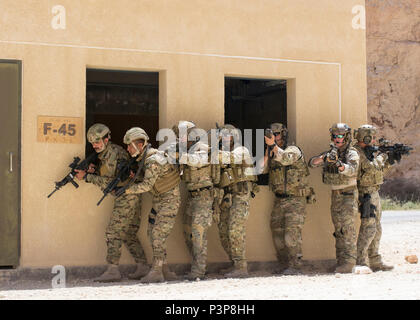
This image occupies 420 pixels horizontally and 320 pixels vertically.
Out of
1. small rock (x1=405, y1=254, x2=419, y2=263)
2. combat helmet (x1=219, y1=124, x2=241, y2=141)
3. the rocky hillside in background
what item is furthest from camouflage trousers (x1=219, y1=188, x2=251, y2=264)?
the rocky hillside in background

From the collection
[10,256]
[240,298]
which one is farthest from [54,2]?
[240,298]

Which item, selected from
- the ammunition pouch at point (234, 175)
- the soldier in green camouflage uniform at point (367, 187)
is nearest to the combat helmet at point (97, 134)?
the ammunition pouch at point (234, 175)

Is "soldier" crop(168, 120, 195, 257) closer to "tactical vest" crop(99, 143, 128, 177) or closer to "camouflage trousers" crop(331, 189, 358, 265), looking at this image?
"tactical vest" crop(99, 143, 128, 177)

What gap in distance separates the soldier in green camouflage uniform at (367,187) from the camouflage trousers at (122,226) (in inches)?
121

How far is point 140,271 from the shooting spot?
8.46 meters

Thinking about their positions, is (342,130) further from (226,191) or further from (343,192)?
(226,191)

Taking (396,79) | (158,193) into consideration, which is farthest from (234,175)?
(396,79)

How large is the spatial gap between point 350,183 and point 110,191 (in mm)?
3225

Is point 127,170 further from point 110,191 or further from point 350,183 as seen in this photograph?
point 350,183

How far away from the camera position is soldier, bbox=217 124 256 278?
8.62 meters

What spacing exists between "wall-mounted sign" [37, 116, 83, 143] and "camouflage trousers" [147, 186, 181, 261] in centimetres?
128

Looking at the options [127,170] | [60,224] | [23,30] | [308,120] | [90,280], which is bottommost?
[90,280]
